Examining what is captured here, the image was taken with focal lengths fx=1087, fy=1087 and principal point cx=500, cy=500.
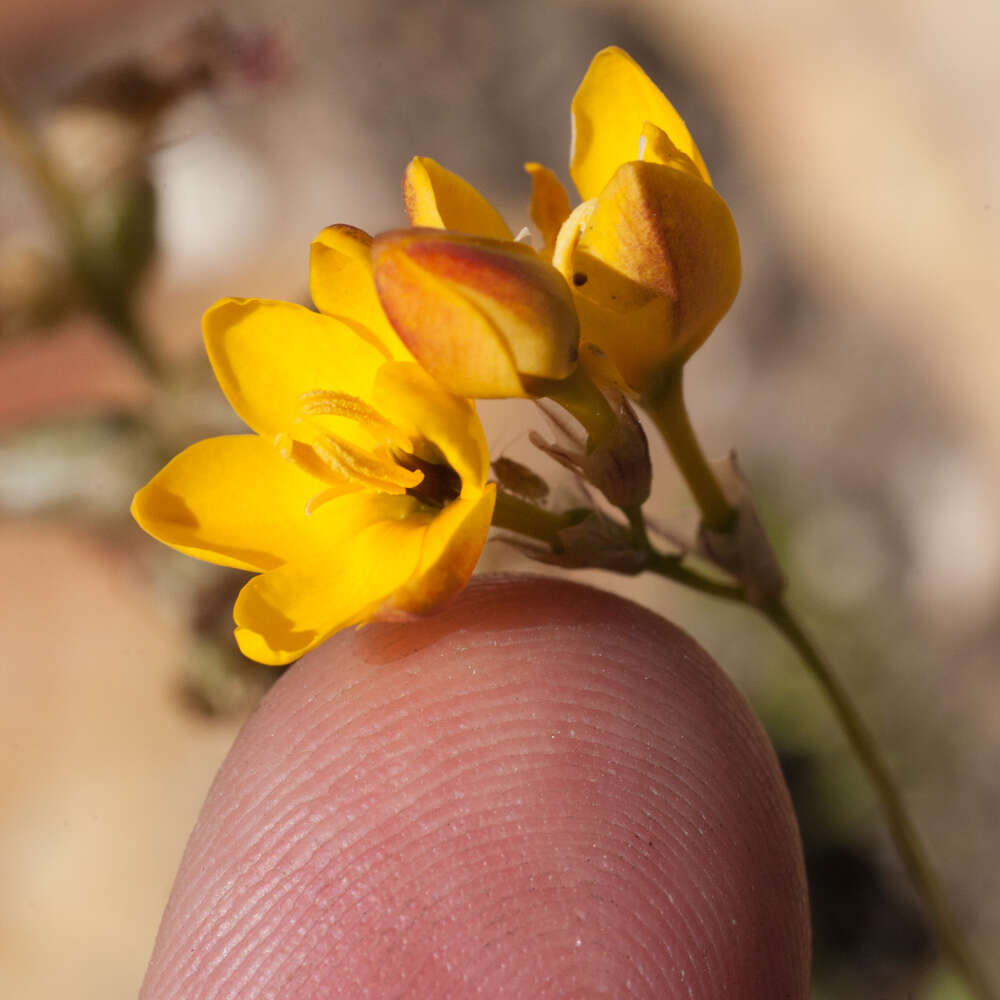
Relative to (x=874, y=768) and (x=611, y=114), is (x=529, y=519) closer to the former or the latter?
(x=611, y=114)

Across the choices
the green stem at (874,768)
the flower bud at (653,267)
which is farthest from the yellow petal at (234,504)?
the green stem at (874,768)

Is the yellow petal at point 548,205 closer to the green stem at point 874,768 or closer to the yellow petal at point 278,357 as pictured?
the yellow petal at point 278,357

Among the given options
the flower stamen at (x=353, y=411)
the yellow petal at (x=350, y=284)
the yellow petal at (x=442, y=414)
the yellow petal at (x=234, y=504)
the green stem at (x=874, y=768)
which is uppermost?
the yellow petal at (x=350, y=284)

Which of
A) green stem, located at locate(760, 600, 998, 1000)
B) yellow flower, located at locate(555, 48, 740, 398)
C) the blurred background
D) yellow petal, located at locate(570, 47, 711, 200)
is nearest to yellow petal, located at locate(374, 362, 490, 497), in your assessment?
yellow flower, located at locate(555, 48, 740, 398)

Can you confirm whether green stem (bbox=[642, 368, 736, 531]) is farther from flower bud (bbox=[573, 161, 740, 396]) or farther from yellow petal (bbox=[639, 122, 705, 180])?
yellow petal (bbox=[639, 122, 705, 180])

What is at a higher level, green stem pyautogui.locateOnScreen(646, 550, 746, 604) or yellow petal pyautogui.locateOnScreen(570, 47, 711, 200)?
yellow petal pyautogui.locateOnScreen(570, 47, 711, 200)

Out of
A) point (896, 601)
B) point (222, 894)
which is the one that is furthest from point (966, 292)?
point (222, 894)

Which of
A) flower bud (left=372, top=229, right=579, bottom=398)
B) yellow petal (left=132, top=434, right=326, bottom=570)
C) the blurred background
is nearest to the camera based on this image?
flower bud (left=372, top=229, right=579, bottom=398)
